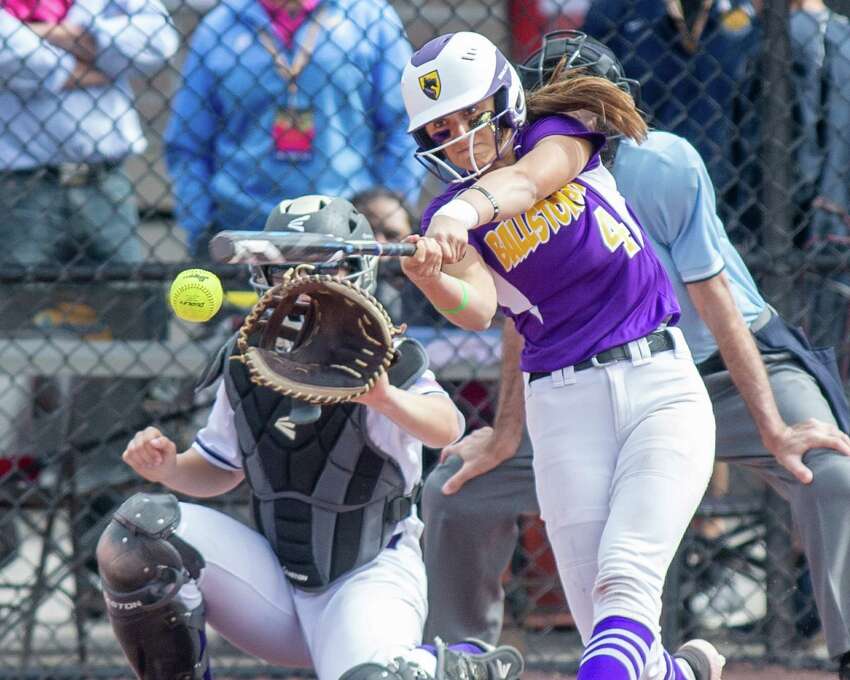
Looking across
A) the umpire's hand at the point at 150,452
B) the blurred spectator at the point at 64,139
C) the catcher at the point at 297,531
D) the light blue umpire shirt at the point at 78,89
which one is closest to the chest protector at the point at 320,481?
the catcher at the point at 297,531

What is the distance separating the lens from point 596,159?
3.03 m

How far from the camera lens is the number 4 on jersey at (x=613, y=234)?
290 cm

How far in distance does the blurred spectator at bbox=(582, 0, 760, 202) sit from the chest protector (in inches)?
63.8

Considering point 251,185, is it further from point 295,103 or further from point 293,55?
point 293,55

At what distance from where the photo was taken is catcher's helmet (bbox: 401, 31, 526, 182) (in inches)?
111

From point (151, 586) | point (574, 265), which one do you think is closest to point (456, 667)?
point (151, 586)

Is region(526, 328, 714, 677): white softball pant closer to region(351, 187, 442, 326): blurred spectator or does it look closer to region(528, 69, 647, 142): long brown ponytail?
region(528, 69, 647, 142): long brown ponytail

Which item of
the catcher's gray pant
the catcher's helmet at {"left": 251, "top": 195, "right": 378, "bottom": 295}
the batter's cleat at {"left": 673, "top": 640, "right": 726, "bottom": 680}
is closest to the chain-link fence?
the catcher's gray pant

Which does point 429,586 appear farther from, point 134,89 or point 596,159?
point 134,89

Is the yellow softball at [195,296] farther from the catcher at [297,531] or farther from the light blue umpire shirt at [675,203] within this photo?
the light blue umpire shirt at [675,203]

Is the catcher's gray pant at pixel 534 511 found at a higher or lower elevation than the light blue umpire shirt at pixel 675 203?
lower

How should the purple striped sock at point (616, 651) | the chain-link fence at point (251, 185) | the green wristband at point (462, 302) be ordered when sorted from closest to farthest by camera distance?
1. the purple striped sock at point (616, 651)
2. the green wristband at point (462, 302)
3. the chain-link fence at point (251, 185)

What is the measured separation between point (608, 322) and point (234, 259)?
0.91 meters

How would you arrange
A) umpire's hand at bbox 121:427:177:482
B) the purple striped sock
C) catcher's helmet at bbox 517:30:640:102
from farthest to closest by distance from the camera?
catcher's helmet at bbox 517:30:640:102 < umpire's hand at bbox 121:427:177:482 < the purple striped sock
